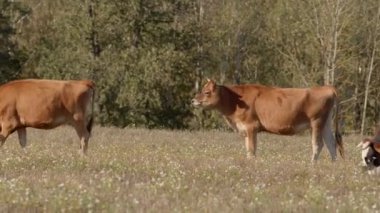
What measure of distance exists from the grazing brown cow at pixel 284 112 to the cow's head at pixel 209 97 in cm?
60

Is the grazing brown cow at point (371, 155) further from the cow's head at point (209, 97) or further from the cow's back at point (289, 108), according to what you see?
the cow's head at point (209, 97)

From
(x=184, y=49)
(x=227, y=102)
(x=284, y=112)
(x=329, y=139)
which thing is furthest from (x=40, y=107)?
(x=184, y=49)

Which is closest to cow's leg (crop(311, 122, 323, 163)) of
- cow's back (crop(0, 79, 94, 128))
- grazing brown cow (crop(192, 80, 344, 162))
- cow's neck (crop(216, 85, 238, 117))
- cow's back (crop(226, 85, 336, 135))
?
grazing brown cow (crop(192, 80, 344, 162))

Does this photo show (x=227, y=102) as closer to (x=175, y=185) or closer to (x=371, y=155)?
Answer: (x=371, y=155)

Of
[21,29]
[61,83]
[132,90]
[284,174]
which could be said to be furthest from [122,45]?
[284,174]

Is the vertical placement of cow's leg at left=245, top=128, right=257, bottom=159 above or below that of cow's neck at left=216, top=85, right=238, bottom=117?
below

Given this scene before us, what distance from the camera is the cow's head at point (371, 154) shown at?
14.2 metres

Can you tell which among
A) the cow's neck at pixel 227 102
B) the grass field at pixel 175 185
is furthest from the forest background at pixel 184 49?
the grass field at pixel 175 185

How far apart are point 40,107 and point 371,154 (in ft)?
25.8

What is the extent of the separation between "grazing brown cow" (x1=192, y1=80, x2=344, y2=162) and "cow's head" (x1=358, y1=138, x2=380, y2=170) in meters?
3.89

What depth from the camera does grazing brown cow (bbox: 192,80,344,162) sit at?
18.6 meters

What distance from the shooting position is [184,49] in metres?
45.9

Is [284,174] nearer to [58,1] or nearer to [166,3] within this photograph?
[166,3]

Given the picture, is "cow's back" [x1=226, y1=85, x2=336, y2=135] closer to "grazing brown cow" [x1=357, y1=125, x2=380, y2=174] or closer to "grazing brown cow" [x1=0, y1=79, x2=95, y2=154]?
"grazing brown cow" [x1=0, y1=79, x2=95, y2=154]
